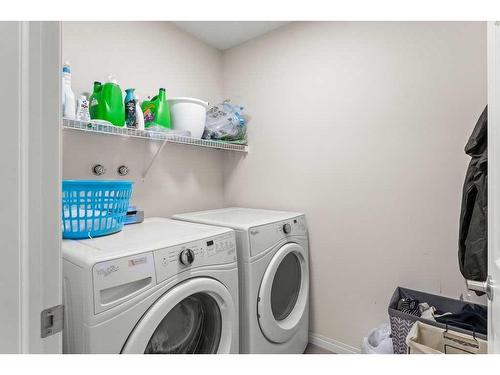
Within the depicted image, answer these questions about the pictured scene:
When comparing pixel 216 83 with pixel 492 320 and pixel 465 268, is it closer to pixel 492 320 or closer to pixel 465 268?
pixel 465 268

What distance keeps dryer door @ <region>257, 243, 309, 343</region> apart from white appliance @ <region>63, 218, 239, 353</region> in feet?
0.79

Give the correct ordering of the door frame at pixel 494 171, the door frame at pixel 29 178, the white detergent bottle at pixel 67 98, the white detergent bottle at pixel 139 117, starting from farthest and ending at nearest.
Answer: the white detergent bottle at pixel 139 117
the white detergent bottle at pixel 67 98
the door frame at pixel 494 171
the door frame at pixel 29 178

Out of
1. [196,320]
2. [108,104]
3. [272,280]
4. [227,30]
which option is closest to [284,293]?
[272,280]

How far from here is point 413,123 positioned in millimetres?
1636

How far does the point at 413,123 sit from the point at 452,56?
1.28ft

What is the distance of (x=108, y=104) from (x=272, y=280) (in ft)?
4.38

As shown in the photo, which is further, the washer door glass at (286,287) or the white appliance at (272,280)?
the washer door glass at (286,287)

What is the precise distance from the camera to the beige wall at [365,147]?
1.54 m

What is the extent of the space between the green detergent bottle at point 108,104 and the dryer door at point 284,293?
1192 millimetres

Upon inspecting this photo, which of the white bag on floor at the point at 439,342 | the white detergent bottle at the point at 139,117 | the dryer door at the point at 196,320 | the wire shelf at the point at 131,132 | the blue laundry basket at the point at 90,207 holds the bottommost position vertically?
the white bag on floor at the point at 439,342

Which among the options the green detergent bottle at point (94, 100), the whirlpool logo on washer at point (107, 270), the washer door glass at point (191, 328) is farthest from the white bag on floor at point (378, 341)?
the green detergent bottle at point (94, 100)

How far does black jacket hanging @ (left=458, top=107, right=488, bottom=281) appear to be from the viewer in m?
1.19

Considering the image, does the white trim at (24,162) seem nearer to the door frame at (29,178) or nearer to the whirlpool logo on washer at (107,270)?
the door frame at (29,178)

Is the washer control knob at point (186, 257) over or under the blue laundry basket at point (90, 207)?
under
